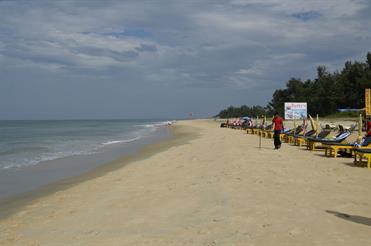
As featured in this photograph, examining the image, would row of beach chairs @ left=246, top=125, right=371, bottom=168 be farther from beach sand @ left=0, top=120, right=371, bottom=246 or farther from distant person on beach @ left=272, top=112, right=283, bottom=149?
distant person on beach @ left=272, top=112, right=283, bottom=149

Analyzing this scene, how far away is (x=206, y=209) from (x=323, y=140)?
10725 millimetres

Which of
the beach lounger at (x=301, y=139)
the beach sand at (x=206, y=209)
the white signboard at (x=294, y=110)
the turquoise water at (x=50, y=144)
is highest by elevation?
the white signboard at (x=294, y=110)

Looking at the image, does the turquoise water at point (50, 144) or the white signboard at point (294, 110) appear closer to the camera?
the turquoise water at point (50, 144)

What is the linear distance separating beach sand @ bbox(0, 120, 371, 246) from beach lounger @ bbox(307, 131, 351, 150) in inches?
157

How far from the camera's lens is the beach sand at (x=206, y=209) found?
5.71 meters

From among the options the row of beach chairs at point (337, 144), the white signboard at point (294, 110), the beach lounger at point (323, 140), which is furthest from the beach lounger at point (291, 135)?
the white signboard at point (294, 110)

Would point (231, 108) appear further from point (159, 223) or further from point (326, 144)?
point (159, 223)

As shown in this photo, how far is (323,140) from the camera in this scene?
1659 centimetres

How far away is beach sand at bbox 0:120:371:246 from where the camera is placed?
5.71 m

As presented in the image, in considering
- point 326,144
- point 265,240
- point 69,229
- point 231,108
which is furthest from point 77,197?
point 231,108

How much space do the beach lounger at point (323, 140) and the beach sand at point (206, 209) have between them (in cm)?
400

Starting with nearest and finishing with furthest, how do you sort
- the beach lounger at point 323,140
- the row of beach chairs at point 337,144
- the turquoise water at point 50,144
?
1. the row of beach chairs at point 337,144
2. the beach lounger at point 323,140
3. the turquoise water at point 50,144

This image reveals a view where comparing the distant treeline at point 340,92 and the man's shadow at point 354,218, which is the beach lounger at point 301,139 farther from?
the distant treeline at point 340,92

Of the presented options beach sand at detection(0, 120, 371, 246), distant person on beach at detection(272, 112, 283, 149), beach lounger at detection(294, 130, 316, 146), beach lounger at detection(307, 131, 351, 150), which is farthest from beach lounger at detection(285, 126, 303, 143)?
beach sand at detection(0, 120, 371, 246)
